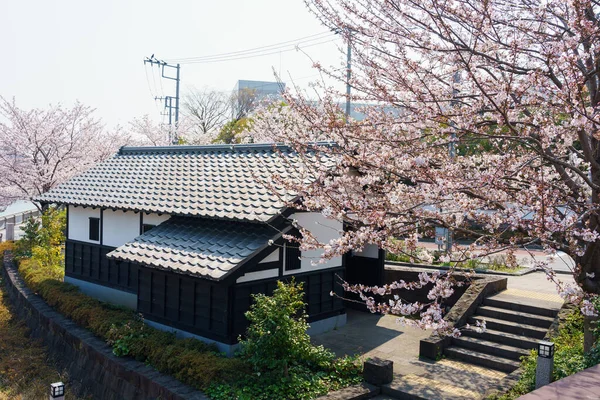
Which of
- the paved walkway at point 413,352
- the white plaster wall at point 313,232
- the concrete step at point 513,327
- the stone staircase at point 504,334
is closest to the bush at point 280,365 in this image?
the paved walkway at point 413,352

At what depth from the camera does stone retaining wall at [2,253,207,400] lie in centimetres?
926

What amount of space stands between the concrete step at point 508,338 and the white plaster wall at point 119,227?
9598mm

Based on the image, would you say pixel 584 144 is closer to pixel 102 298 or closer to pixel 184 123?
pixel 102 298

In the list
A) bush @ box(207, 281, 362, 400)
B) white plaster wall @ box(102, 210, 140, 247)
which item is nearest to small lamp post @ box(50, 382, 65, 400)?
bush @ box(207, 281, 362, 400)

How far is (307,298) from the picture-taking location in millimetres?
11766

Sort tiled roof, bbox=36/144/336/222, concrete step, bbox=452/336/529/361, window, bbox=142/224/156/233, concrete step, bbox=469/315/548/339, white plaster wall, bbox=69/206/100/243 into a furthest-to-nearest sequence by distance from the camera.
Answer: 1. white plaster wall, bbox=69/206/100/243
2. window, bbox=142/224/156/233
3. tiled roof, bbox=36/144/336/222
4. concrete step, bbox=469/315/548/339
5. concrete step, bbox=452/336/529/361

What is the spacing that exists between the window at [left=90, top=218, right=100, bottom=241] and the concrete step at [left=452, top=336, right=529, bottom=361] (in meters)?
11.3

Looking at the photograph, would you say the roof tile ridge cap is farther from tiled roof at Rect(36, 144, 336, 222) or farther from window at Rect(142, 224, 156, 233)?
window at Rect(142, 224, 156, 233)

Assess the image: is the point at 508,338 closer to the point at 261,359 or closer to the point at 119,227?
the point at 261,359

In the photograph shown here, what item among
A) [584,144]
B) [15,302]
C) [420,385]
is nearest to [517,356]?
[420,385]

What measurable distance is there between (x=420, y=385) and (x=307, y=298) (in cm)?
347

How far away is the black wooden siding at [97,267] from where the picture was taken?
1402cm

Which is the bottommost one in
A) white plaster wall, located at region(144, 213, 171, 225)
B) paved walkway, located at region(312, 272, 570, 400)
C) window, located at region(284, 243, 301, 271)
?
paved walkway, located at region(312, 272, 570, 400)

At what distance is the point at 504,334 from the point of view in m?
11.5
